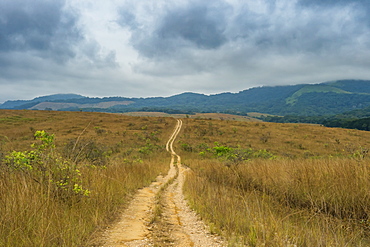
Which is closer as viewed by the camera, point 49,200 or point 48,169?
point 49,200

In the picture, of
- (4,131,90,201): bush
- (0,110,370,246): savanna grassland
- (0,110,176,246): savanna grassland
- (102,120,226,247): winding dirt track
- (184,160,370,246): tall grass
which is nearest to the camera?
(0,110,176,246): savanna grassland

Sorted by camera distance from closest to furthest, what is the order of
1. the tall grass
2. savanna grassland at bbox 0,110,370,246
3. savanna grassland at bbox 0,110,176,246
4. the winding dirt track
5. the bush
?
savanna grassland at bbox 0,110,176,246, savanna grassland at bbox 0,110,370,246, the tall grass, the winding dirt track, the bush

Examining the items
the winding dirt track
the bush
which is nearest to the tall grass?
the winding dirt track

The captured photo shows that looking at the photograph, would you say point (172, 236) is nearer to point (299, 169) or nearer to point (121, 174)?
point (299, 169)

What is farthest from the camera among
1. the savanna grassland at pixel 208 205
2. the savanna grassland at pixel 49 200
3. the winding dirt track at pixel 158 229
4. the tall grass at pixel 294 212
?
the winding dirt track at pixel 158 229

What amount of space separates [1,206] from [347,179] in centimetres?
721

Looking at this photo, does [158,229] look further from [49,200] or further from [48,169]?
[48,169]

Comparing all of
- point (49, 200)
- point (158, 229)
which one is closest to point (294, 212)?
point (158, 229)

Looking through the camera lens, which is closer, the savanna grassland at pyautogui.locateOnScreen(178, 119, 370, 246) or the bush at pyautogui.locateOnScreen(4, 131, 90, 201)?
the savanna grassland at pyautogui.locateOnScreen(178, 119, 370, 246)

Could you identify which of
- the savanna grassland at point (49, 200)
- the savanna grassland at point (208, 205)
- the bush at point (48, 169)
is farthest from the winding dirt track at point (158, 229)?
the bush at point (48, 169)

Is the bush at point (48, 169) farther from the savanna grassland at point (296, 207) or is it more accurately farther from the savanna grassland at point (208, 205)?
the savanna grassland at point (296, 207)

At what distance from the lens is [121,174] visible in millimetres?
9273

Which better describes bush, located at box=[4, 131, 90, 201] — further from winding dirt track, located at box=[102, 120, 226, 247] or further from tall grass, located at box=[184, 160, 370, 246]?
tall grass, located at box=[184, 160, 370, 246]

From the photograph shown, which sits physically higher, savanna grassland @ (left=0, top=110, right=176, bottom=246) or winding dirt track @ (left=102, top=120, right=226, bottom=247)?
savanna grassland @ (left=0, top=110, right=176, bottom=246)
